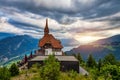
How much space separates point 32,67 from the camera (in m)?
127

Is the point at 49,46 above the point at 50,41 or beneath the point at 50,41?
beneath

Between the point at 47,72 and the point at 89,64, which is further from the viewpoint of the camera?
the point at 89,64

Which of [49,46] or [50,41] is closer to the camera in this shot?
[49,46]

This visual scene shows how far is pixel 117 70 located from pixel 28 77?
119 ft

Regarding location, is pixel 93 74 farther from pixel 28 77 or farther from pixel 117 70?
pixel 28 77

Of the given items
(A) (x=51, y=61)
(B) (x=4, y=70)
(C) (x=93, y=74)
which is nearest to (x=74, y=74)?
(C) (x=93, y=74)

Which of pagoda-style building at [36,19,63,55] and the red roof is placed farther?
the red roof

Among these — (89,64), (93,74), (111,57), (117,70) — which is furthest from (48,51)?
(117,70)

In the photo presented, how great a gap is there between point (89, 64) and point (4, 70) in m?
73.8

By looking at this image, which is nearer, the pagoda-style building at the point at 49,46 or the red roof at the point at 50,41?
the pagoda-style building at the point at 49,46

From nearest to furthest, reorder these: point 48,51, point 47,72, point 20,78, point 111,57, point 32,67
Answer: point 47,72 < point 20,78 < point 32,67 < point 111,57 < point 48,51

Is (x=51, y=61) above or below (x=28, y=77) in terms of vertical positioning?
above

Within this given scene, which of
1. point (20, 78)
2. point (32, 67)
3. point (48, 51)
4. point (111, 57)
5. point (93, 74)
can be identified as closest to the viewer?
point (93, 74)

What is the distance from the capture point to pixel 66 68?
128 metres
